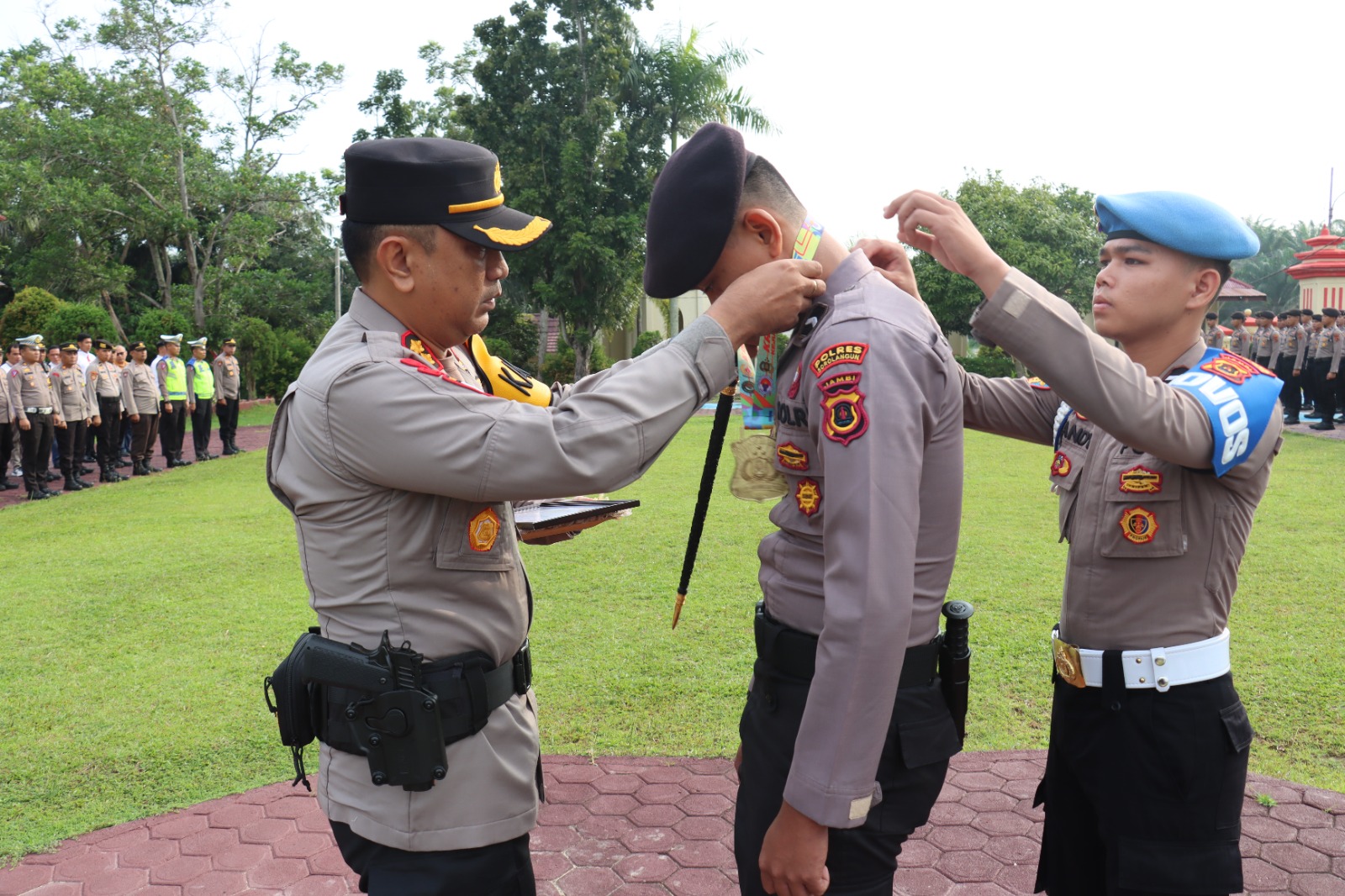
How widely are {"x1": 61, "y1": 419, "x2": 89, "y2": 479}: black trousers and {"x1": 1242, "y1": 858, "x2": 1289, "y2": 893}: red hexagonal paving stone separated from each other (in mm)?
15864


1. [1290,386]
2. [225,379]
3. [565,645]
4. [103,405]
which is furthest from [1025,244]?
[565,645]

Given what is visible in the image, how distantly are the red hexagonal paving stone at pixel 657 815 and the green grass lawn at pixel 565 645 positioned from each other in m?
0.63

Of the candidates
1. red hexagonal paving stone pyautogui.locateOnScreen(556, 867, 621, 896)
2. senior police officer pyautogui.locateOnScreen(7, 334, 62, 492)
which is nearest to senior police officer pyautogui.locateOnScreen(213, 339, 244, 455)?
senior police officer pyautogui.locateOnScreen(7, 334, 62, 492)

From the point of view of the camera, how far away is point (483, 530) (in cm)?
208

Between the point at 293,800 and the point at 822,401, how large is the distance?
138 inches

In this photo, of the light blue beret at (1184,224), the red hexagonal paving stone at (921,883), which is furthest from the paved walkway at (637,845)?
the light blue beret at (1184,224)

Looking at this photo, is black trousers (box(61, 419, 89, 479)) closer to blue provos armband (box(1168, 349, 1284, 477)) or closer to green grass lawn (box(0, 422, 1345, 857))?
green grass lawn (box(0, 422, 1345, 857))

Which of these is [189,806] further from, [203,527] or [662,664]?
[203,527]

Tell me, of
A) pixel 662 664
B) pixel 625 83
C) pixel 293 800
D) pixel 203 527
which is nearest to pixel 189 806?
pixel 293 800

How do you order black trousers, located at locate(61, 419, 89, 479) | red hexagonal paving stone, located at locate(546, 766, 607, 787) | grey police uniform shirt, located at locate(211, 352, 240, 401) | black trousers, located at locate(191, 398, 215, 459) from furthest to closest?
grey police uniform shirt, located at locate(211, 352, 240, 401) < black trousers, located at locate(191, 398, 215, 459) < black trousers, located at locate(61, 419, 89, 479) < red hexagonal paving stone, located at locate(546, 766, 607, 787)

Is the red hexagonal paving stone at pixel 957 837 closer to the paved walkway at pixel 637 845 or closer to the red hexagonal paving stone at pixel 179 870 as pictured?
the paved walkway at pixel 637 845

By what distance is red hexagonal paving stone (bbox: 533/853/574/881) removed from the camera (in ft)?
11.7

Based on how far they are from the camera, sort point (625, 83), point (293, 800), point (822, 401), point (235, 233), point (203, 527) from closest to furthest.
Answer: point (822, 401)
point (293, 800)
point (203, 527)
point (625, 83)
point (235, 233)

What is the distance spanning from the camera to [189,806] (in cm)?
423
